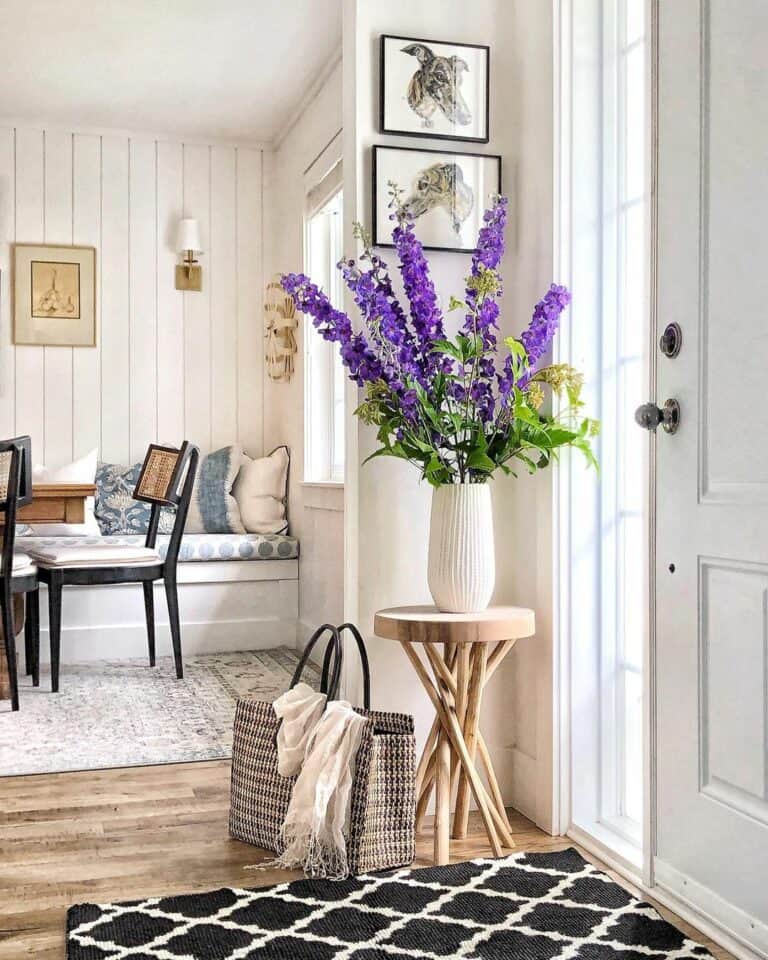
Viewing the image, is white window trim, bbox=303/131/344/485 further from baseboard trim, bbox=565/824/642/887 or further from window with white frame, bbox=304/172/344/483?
baseboard trim, bbox=565/824/642/887

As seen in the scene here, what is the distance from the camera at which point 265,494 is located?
18.4 ft

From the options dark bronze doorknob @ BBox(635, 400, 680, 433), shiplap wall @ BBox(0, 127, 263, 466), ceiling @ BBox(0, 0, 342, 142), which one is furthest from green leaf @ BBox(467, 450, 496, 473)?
shiplap wall @ BBox(0, 127, 263, 466)

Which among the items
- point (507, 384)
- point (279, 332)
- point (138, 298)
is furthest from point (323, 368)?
point (507, 384)

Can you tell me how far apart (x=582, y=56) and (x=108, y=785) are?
2342mm

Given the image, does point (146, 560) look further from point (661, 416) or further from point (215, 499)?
point (661, 416)

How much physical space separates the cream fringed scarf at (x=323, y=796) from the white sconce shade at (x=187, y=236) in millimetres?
3972

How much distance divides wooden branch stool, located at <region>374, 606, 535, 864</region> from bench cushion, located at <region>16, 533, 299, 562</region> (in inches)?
110

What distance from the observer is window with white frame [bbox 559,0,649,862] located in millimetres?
2590

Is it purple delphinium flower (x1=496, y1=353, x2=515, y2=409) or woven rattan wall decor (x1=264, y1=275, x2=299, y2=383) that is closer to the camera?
purple delphinium flower (x1=496, y1=353, x2=515, y2=409)

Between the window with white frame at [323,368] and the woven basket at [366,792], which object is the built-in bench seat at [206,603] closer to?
the window with white frame at [323,368]

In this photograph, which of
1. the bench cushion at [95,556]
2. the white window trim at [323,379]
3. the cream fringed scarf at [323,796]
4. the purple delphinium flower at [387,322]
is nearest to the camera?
the cream fringed scarf at [323,796]

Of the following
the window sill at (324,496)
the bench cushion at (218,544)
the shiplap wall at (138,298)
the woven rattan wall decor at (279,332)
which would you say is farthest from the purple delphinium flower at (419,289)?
the shiplap wall at (138,298)

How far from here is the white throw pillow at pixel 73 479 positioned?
17.2 ft

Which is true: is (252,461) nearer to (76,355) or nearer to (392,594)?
(76,355)
